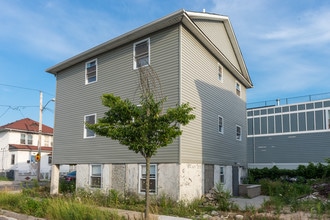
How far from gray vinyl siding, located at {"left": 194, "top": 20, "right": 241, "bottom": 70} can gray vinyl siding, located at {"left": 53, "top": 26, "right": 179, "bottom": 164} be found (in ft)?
9.31

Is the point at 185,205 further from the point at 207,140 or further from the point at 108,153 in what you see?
the point at 108,153

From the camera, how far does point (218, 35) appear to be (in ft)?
62.2

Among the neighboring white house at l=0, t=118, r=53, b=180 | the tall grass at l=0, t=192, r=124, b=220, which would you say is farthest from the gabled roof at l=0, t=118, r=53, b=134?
the tall grass at l=0, t=192, r=124, b=220

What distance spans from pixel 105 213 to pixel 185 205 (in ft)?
17.0

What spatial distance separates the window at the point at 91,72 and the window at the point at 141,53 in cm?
332

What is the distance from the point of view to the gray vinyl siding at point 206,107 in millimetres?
14680

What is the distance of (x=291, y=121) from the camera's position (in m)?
37.5

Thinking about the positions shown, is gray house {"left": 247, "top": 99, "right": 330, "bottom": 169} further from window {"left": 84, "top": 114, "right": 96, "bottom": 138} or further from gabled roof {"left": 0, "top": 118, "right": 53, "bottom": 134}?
gabled roof {"left": 0, "top": 118, "right": 53, "bottom": 134}

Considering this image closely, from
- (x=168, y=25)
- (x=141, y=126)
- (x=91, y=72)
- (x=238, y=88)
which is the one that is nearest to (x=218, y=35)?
(x=238, y=88)

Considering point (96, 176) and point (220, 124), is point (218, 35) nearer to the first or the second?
point (220, 124)

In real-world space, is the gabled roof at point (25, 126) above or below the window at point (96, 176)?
above

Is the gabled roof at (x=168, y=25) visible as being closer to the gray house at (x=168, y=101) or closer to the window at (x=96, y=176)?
the gray house at (x=168, y=101)

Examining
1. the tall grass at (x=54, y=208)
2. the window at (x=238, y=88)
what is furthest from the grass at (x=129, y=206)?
the window at (x=238, y=88)

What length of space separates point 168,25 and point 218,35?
17.3 ft
